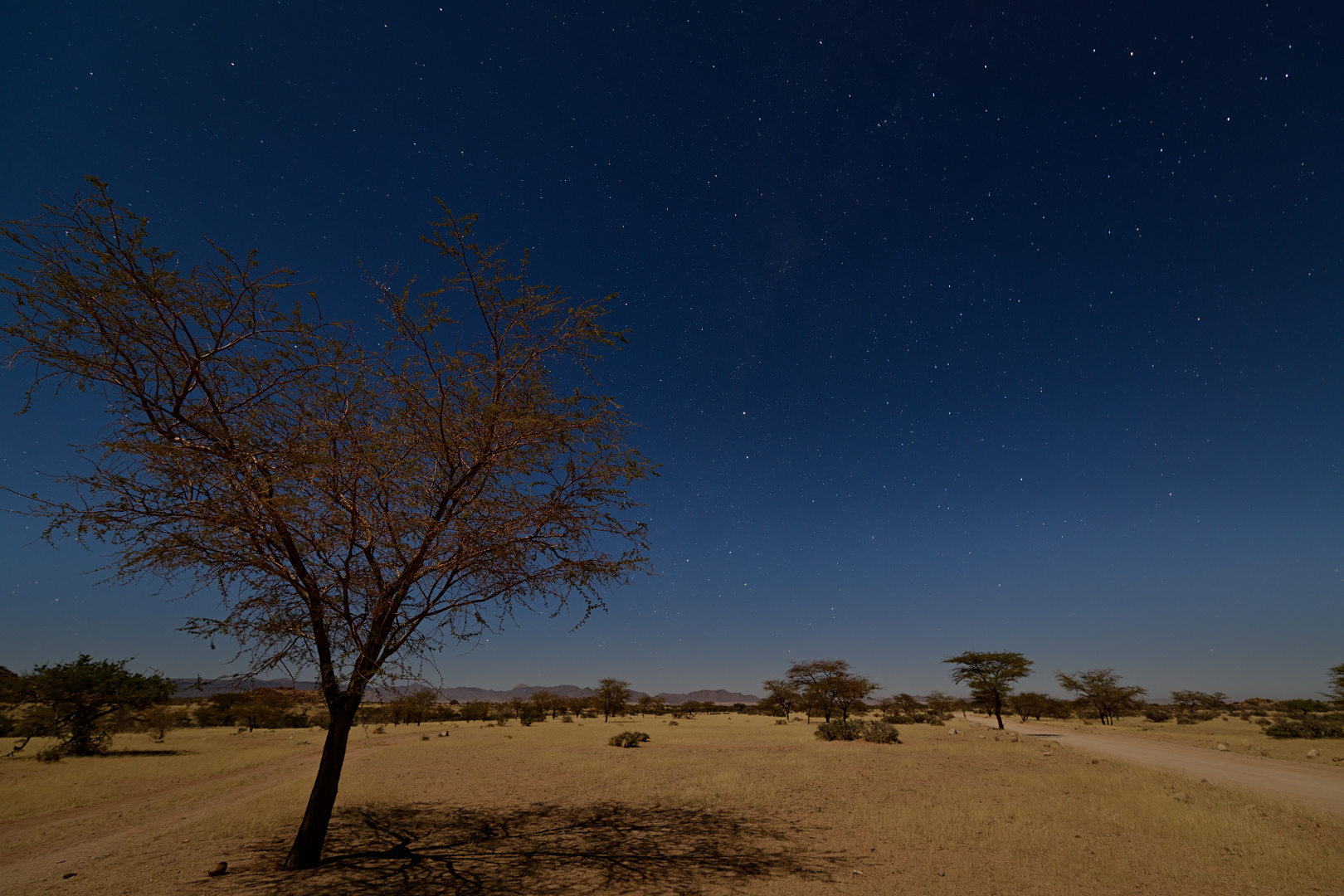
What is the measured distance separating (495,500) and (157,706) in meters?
43.3

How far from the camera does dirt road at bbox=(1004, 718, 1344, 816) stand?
14031 millimetres

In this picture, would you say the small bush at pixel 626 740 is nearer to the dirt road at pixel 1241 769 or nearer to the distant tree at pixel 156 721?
the dirt road at pixel 1241 769

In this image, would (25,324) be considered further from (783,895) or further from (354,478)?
(783,895)

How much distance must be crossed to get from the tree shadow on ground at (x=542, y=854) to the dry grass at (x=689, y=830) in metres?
0.05

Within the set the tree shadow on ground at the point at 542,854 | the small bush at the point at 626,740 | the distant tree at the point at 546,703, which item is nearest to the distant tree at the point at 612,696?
the distant tree at the point at 546,703

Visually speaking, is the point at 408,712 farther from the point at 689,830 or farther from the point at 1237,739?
the point at 1237,739

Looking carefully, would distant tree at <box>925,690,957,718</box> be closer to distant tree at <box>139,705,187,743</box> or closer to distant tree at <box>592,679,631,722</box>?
distant tree at <box>592,679,631,722</box>

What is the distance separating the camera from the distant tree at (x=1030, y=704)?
194 ft

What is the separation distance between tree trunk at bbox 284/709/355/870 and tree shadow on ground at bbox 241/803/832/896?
1.19ft

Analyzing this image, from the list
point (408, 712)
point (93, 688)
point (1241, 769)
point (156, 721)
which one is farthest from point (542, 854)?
point (408, 712)

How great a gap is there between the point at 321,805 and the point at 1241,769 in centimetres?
2979

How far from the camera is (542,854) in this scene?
9094mm

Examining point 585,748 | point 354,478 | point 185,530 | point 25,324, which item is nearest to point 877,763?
point 585,748

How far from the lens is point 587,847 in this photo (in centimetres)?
946
